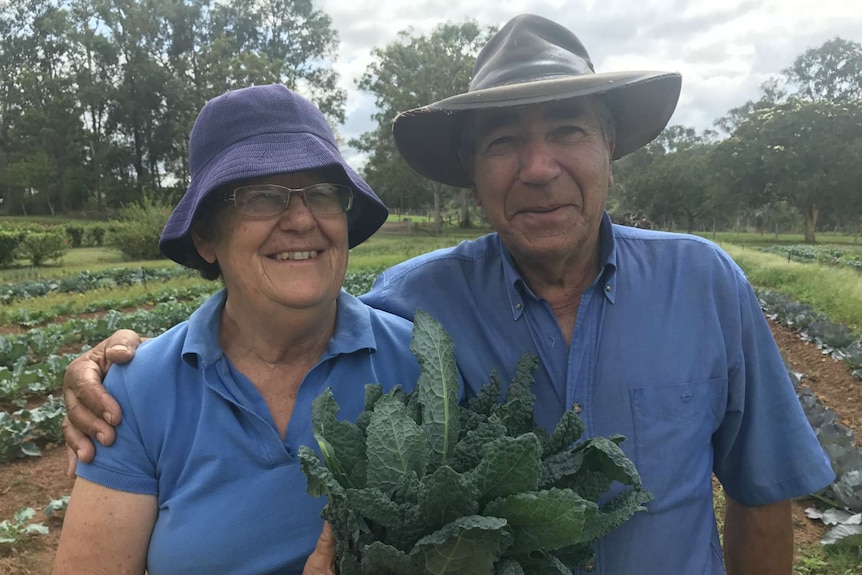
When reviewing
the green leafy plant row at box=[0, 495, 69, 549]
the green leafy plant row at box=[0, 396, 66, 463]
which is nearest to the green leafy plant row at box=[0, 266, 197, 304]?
the green leafy plant row at box=[0, 396, 66, 463]

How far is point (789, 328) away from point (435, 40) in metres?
36.6

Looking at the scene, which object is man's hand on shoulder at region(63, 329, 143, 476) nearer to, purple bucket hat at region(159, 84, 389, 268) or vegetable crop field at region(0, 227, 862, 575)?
purple bucket hat at region(159, 84, 389, 268)

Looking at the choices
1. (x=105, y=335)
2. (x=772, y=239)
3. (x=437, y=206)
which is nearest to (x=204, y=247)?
(x=105, y=335)

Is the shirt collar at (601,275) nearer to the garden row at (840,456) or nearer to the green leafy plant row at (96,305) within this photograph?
the garden row at (840,456)

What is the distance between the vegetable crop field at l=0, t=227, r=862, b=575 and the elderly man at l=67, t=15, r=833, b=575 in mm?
2399

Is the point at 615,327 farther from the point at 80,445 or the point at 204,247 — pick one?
the point at 80,445

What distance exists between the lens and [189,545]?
1533mm

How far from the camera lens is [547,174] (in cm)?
176

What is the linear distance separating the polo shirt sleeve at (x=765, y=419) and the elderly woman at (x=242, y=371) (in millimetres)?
991

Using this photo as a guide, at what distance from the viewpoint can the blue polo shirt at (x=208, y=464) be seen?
1545mm

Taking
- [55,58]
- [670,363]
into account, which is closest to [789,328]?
[670,363]

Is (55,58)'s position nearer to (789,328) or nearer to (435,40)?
(435,40)

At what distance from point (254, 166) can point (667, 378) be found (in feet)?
4.33

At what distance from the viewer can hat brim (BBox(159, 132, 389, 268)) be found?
160 cm
